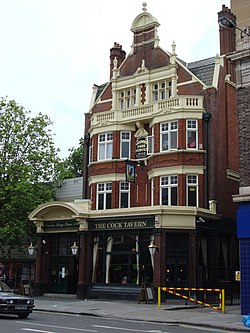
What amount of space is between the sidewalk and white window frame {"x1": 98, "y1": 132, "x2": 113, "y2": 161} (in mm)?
9321

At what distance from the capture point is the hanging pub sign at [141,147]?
3288cm

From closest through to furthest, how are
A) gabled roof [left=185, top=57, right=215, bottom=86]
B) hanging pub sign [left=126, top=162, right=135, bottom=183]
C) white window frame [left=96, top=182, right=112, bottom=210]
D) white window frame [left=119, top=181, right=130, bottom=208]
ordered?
1. hanging pub sign [left=126, top=162, right=135, bottom=183]
2. gabled roof [left=185, top=57, right=215, bottom=86]
3. white window frame [left=119, top=181, right=130, bottom=208]
4. white window frame [left=96, top=182, right=112, bottom=210]

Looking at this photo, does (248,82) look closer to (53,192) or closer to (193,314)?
(193,314)

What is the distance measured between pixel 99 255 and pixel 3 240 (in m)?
8.74

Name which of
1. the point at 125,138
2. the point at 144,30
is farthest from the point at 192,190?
the point at 144,30

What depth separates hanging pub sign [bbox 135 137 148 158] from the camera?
32.9 m

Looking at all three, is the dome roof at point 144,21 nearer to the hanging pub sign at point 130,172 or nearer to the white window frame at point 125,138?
the white window frame at point 125,138

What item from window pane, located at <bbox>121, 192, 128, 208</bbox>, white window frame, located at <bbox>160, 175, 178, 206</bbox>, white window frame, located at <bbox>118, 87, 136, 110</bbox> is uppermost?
white window frame, located at <bbox>118, 87, 136, 110</bbox>

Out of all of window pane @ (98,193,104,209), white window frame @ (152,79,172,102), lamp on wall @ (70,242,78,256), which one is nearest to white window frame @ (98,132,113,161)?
window pane @ (98,193,104,209)

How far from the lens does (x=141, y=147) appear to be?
33094mm

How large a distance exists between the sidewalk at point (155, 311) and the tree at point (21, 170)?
7.93m

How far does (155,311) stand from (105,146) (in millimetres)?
13541

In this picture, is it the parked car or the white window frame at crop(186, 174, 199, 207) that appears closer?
the parked car

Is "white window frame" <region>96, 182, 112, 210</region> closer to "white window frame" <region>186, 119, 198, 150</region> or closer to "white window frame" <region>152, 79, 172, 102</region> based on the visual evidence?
"white window frame" <region>186, 119, 198, 150</region>
